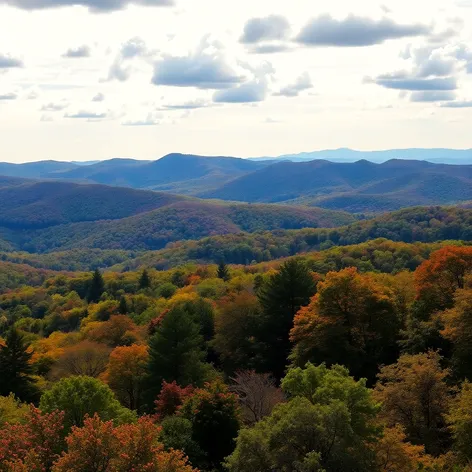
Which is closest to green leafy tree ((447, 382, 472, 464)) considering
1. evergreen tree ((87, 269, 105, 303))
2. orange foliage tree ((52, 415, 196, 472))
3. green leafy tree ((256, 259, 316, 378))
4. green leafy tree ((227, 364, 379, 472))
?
green leafy tree ((227, 364, 379, 472))

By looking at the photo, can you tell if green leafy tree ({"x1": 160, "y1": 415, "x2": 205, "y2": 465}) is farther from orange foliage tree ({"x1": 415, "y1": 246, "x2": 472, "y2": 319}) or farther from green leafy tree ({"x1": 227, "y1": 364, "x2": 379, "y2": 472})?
orange foliage tree ({"x1": 415, "y1": 246, "x2": 472, "y2": 319})

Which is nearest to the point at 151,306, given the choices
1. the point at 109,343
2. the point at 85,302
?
the point at 109,343

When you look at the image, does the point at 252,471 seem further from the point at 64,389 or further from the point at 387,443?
the point at 64,389

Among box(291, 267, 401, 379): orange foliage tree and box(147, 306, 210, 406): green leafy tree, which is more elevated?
box(291, 267, 401, 379): orange foliage tree

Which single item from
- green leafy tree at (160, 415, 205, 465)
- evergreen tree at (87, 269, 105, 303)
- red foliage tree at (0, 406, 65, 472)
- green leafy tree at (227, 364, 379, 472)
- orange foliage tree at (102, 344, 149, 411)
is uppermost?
green leafy tree at (227, 364, 379, 472)

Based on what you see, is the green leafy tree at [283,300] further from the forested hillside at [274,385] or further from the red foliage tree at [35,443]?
the red foliage tree at [35,443]

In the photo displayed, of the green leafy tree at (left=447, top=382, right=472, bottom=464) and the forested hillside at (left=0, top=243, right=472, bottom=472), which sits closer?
the forested hillside at (left=0, top=243, right=472, bottom=472)

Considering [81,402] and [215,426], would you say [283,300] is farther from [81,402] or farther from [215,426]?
[81,402]
